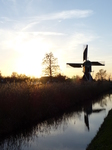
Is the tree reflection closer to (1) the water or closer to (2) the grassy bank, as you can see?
(1) the water

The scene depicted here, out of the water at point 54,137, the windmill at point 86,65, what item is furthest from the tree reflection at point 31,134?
the windmill at point 86,65

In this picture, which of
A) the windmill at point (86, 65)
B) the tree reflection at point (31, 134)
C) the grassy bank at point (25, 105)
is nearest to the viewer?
the tree reflection at point (31, 134)

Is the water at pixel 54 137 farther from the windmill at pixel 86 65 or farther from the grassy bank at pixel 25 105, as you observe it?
the windmill at pixel 86 65

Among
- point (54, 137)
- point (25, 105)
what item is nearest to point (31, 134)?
point (54, 137)

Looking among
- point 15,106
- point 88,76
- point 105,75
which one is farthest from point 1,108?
point 105,75

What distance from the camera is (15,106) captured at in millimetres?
11984

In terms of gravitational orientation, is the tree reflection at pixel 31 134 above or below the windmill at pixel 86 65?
below

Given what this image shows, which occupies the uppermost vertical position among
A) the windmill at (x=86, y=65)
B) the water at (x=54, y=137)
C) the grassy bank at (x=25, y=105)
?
the windmill at (x=86, y=65)

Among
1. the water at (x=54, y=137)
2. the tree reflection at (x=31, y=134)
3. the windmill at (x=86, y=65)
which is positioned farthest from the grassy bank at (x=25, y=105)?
the windmill at (x=86, y=65)

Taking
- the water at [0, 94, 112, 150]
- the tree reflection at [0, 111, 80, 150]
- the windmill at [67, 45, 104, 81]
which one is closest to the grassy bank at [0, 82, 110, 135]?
the tree reflection at [0, 111, 80, 150]

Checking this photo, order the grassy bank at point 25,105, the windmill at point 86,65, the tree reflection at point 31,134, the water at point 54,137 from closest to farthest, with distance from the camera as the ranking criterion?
1. the water at point 54,137
2. the tree reflection at point 31,134
3. the grassy bank at point 25,105
4. the windmill at point 86,65

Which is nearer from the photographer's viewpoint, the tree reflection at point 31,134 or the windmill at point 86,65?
the tree reflection at point 31,134

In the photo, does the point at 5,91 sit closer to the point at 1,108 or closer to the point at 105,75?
the point at 1,108

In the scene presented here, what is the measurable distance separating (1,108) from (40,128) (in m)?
2.51
